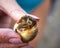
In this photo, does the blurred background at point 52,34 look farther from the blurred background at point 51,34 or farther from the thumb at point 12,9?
the thumb at point 12,9

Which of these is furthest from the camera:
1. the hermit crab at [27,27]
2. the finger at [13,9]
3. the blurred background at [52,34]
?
the blurred background at [52,34]

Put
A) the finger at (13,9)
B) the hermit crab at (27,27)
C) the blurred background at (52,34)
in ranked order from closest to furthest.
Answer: the hermit crab at (27,27)
the finger at (13,9)
the blurred background at (52,34)

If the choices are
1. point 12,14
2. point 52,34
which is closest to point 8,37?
point 12,14

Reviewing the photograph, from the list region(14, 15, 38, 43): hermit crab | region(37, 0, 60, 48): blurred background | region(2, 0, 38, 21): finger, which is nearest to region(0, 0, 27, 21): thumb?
region(2, 0, 38, 21): finger

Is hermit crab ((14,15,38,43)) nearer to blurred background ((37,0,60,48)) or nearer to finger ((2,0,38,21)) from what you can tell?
finger ((2,0,38,21))

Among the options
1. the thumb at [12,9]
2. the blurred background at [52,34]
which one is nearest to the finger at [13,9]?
the thumb at [12,9]

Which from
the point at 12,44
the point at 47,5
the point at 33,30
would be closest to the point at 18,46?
the point at 12,44

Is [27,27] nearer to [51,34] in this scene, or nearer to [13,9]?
[13,9]

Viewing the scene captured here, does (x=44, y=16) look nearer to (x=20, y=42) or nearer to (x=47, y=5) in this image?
(x=47, y=5)

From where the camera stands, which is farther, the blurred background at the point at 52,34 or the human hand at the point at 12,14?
the blurred background at the point at 52,34

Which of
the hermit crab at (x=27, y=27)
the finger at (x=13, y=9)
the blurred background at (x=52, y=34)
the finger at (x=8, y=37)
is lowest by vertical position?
the hermit crab at (x=27, y=27)
